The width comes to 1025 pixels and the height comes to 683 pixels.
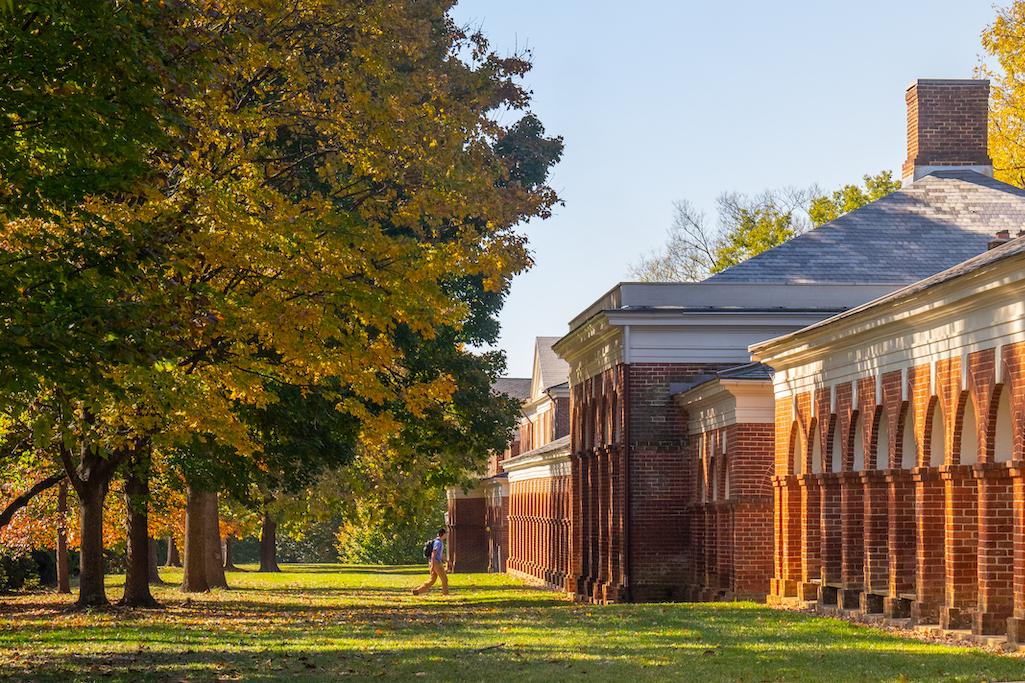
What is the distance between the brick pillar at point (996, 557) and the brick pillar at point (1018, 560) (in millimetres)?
Result: 633

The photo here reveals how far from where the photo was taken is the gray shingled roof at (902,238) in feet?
121

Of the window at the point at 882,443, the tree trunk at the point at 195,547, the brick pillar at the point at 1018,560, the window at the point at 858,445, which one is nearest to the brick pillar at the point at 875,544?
the window at the point at 882,443

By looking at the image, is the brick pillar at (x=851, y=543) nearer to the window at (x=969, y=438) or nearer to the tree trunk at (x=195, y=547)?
the window at (x=969, y=438)

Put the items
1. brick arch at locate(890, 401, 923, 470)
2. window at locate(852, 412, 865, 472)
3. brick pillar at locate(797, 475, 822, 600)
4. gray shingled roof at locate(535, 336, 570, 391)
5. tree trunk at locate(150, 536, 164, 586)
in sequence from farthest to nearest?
gray shingled roof at locate(535, 336, 570, 391)
tree trunk at locate(150, 536, 164, 586)
brick pillar at locate(797, 475, 822, 600)
window at locate(852, 412, 865, 472)
brick arch at locate(890, 401, 923, 470)

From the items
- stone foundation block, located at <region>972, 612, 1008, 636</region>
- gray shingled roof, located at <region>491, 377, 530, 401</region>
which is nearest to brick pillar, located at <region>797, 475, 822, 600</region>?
stone foundation block, located at <region>972, 612, 1008, 636</region>

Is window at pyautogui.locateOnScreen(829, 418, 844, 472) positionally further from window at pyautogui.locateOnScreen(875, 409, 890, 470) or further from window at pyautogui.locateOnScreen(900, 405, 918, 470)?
window at pyautogui.locateOnScreen(900, 405, 918, 470)

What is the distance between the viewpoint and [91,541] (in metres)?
33.0

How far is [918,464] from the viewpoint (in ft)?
73.2

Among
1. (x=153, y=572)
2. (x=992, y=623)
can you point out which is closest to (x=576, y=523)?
(x=153, y=572)

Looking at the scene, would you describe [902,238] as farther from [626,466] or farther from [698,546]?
[698,546]

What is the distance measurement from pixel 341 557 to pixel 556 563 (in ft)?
158

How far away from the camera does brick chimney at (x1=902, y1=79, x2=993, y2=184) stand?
38.2 metres

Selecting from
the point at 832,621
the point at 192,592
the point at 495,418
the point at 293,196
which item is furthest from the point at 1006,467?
the point at 192,592

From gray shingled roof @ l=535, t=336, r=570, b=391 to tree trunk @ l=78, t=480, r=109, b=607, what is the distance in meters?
42.5
